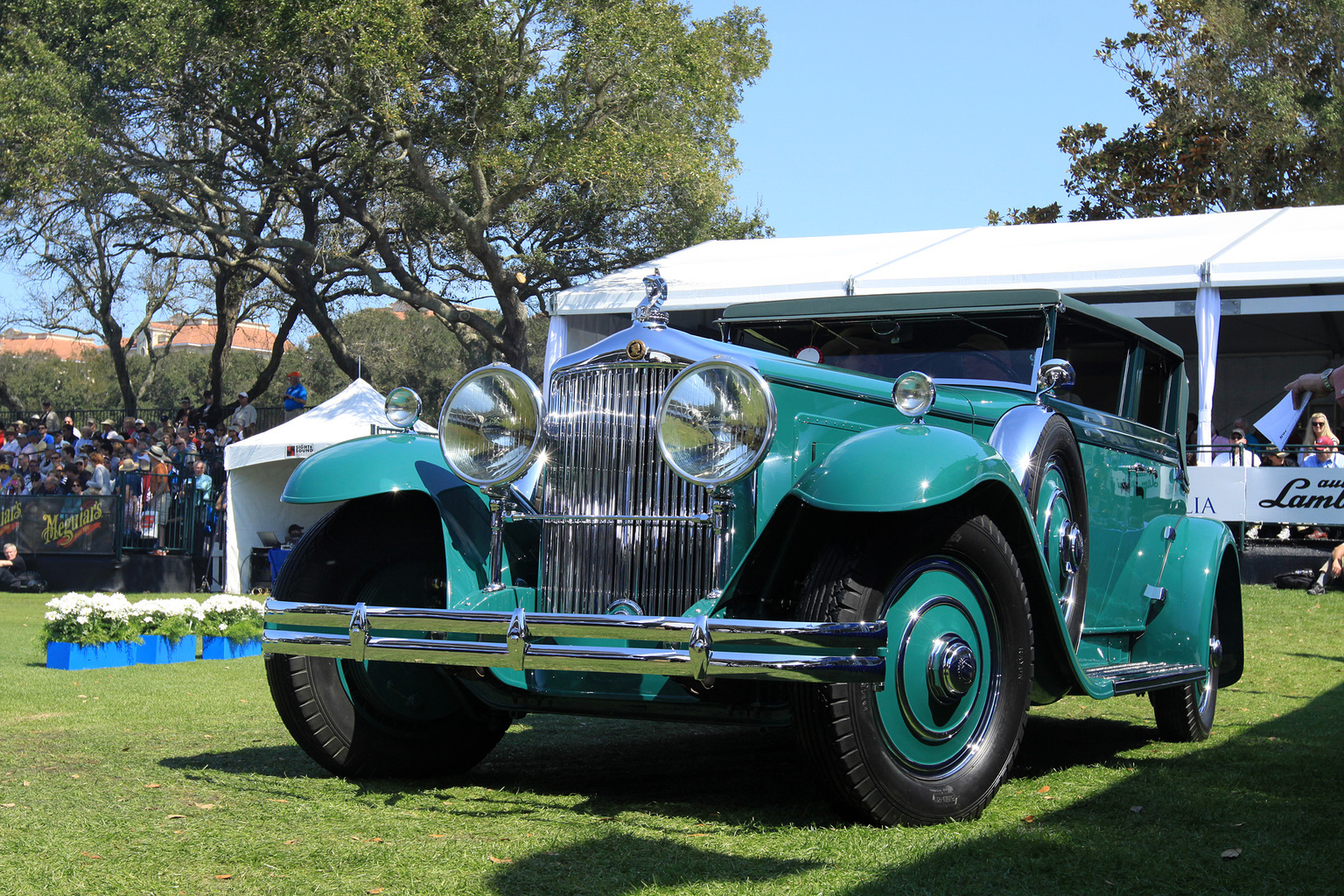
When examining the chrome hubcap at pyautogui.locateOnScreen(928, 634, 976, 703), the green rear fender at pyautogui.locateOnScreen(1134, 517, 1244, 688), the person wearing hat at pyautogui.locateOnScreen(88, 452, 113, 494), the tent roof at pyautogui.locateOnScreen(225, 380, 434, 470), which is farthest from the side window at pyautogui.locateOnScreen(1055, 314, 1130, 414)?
the person wearing hat at pyautogui.locateOnScreen(88, 452, 113, 494)

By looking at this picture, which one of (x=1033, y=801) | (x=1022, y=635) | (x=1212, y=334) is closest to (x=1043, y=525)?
(x=1022, y=635)

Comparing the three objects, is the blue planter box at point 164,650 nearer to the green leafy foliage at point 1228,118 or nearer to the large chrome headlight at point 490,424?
the large chrome headlight at point 490,424

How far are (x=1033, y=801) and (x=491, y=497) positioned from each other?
2171 mm

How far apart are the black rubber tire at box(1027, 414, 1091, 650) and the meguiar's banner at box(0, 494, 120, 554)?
14593mm

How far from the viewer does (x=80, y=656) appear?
8695mm

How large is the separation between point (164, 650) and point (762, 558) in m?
6.82

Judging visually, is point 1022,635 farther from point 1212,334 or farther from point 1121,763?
point 1212,334

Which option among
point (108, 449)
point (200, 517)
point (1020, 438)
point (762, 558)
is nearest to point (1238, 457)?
point (1020, 438)

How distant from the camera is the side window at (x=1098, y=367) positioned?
545 centimetres

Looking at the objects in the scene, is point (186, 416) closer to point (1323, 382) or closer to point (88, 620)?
point (88, 620)

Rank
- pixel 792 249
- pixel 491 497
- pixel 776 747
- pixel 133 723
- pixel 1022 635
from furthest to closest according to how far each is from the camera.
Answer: pixel 792 249 → pixel 133 723 → pixel 776 747 → pixel 491 497 → pixel 1022 635

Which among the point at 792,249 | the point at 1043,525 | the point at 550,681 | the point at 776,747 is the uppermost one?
the point at 792,249

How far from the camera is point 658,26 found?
59.8 ft

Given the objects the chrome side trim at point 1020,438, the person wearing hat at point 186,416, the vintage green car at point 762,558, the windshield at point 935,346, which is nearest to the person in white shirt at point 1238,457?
the vintage green car at point 762,558
